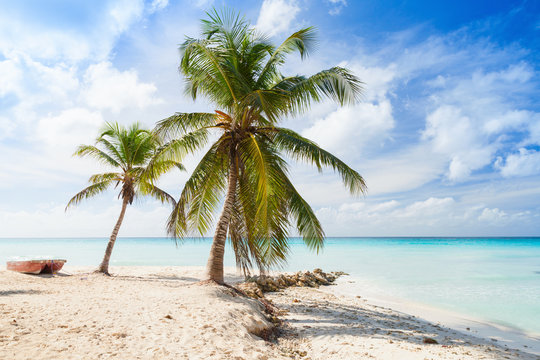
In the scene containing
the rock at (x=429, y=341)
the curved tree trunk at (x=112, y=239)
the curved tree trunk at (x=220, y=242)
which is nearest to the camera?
the rock at (x=429, y=341)

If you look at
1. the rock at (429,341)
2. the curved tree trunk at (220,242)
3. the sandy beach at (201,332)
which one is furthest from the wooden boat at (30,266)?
the rock at (429,341)

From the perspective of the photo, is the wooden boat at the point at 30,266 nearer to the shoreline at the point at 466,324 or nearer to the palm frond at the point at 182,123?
the palm frond at the point at 182,123

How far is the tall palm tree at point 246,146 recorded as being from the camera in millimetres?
7434

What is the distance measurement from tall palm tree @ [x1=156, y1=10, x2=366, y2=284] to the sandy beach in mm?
1794

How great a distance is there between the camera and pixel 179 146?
26.2 ft

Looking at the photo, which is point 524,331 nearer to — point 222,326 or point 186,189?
point 222,326

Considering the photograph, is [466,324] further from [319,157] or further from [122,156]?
[122,156]

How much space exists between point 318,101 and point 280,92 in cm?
102

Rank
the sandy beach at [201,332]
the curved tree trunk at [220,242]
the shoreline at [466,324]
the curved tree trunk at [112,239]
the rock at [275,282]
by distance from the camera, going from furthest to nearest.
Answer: the curved tree trunk at [112,239], the rock at [275,282], the curved tree trunk at [220,242], the shoreline at [466,324], the sandy beach at [201,332]

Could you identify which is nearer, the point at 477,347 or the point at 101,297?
the point at 477,347

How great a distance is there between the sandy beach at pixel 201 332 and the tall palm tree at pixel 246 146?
70.6 inches

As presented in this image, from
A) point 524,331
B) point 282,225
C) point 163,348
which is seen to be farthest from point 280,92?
point 524,331

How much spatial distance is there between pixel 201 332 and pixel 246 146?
467 centimetres

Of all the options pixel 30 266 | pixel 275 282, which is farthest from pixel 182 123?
pixel 30 266
